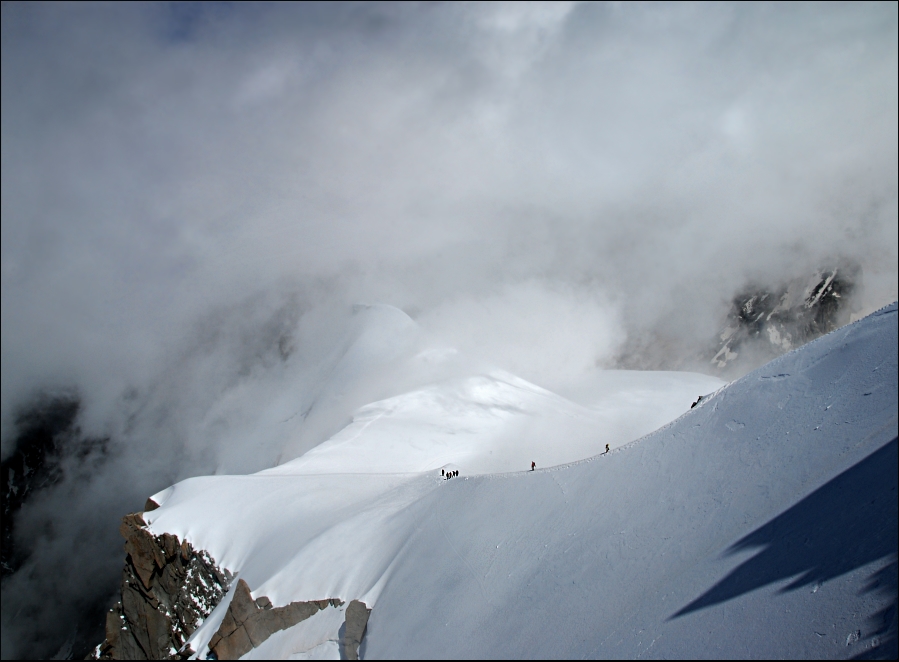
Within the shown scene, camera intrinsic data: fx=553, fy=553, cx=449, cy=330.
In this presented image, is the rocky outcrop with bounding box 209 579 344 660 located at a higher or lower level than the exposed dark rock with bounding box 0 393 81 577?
lower

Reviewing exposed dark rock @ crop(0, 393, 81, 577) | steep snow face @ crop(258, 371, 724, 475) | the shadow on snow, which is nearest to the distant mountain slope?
the shadow on snow

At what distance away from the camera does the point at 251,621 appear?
17.4 metres

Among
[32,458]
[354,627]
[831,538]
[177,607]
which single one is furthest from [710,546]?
[32,458]

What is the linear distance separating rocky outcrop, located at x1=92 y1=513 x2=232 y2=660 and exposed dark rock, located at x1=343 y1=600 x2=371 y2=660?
8.16 meters

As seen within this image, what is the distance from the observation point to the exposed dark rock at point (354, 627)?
560 inches

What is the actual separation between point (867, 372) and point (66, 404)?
474 ft

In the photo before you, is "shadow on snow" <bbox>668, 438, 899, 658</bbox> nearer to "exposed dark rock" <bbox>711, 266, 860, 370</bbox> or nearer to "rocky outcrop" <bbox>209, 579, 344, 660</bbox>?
"rocky outcrop" <bbox>209, 579, 344, 660</bbox>

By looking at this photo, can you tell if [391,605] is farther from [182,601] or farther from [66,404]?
[66,404]

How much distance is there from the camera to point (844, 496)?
401 inches

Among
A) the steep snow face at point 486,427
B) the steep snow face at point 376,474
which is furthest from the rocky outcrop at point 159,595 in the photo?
the steep snow face at point 486,427

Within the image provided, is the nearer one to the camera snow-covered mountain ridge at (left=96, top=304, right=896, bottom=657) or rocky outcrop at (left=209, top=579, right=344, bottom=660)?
snow-covered mountain ridge at (left=96, top=304, right=896, bottom=657)

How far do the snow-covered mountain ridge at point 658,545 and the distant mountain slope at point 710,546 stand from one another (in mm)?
36

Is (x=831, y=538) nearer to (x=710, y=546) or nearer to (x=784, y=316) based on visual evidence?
(x=710, y=546)

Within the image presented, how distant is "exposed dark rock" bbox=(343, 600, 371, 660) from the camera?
1422 centimetres
